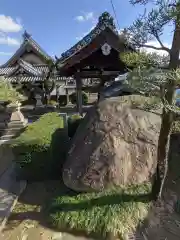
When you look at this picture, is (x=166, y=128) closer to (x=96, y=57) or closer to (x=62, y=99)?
(x=96, y=57)

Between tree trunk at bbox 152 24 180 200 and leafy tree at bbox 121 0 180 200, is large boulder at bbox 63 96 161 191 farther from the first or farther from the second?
leafy tree at bbox 121 0 180 200

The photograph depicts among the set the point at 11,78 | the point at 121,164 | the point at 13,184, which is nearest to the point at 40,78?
the point at 11,78

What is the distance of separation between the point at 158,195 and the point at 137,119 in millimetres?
1534

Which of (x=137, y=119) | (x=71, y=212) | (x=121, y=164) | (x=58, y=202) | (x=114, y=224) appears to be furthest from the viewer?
(x=137, y=119)

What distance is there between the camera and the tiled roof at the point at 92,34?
7234 mm

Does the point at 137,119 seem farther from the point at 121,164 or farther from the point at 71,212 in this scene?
the point at 71,212

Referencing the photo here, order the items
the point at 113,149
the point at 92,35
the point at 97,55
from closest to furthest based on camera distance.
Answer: the point at 113,149
the point at 92,35
the point at 97,55

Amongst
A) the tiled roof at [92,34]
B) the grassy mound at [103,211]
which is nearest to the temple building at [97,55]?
the tiled roof at [92,34]

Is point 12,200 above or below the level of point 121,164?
below

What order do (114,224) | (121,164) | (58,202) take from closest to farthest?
(114,224)
(58,202)
(121,164)

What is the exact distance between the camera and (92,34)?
7.94 meters

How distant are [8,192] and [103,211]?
2.07 meters

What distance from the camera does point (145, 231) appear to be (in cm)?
317

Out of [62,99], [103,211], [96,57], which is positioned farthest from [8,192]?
[62,99]
